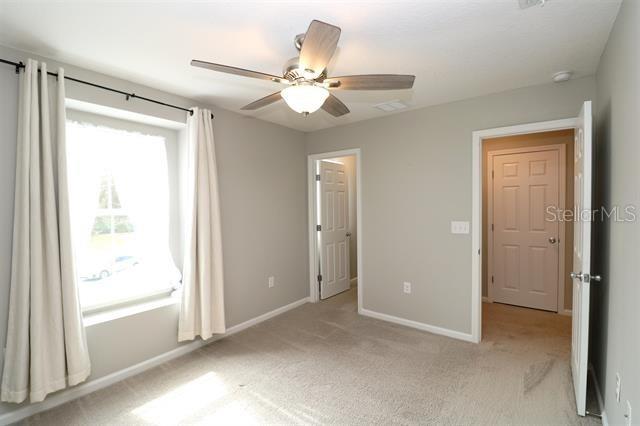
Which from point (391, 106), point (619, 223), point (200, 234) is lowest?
point (200, 234)

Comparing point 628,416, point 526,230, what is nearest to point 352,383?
point 628,416

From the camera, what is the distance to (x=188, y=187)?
112 inches

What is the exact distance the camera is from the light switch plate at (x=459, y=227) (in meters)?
3.06

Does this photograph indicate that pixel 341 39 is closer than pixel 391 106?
Yes

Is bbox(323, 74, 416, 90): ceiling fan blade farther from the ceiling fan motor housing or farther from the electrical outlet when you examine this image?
the electrical outlet

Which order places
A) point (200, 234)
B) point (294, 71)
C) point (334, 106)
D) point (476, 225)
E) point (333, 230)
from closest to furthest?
point (294, 71), point (334, 106), point (200, 234), point (476, 225), point (333, 230)

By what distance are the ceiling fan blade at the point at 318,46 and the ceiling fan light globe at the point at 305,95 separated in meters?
0.08

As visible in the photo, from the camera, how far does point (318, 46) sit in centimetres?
140

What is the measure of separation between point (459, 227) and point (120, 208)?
3181 millimetres

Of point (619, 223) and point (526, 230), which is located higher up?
point (619, 223)

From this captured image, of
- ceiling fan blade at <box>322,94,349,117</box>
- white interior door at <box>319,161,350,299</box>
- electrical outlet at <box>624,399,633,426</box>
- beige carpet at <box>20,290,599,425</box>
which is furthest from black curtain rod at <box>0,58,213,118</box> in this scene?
electrical outlet at <box>624,399,633,426</box>

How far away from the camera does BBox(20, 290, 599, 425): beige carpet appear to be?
202 centimetres

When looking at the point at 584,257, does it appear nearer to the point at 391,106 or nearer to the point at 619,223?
the point at 619,223

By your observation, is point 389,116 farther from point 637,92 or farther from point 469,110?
point 637,92
